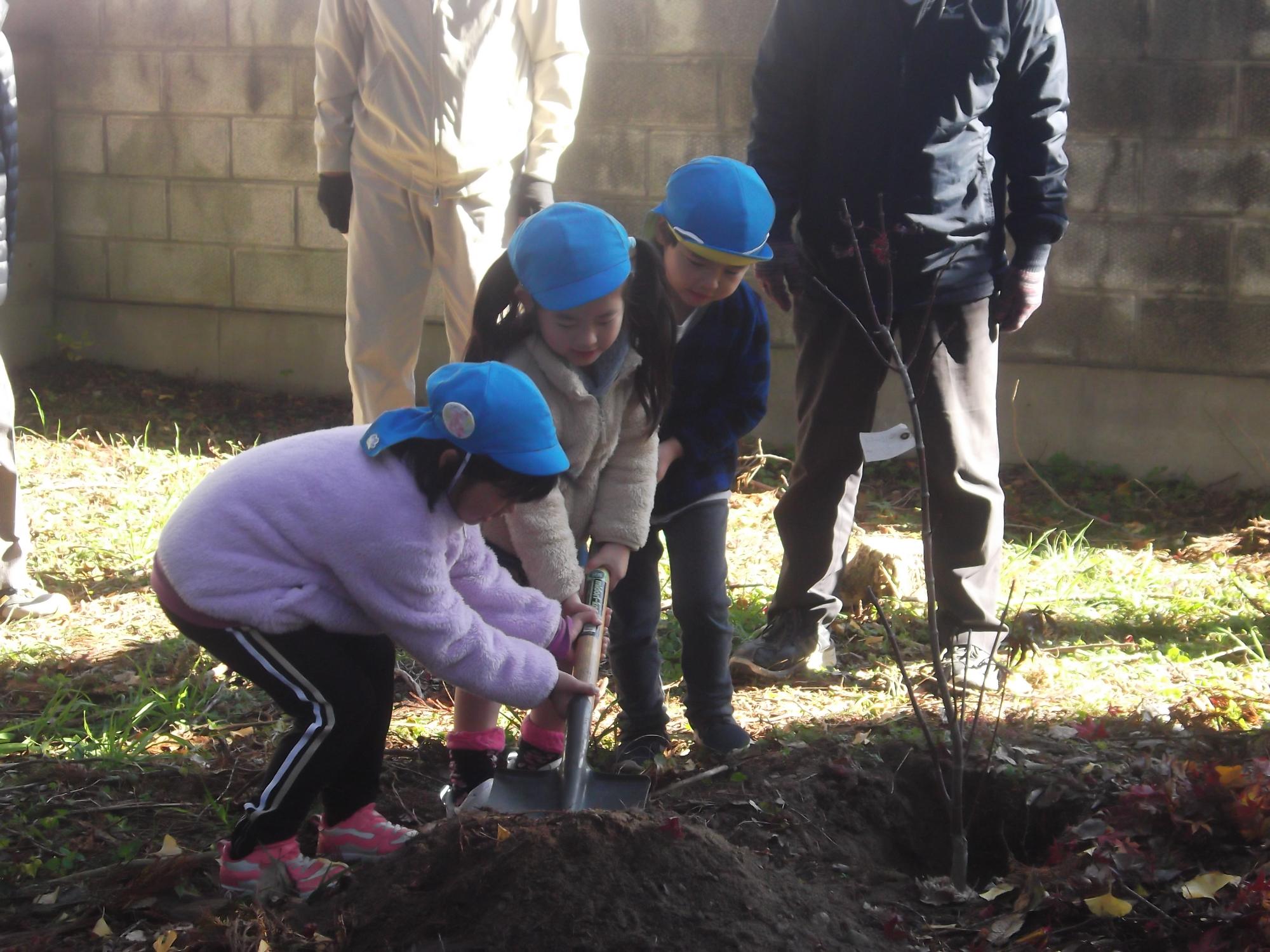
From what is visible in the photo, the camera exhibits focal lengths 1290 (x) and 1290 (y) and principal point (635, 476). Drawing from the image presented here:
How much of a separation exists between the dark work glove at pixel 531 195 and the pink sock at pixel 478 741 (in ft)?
7.58

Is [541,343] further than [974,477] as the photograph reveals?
No

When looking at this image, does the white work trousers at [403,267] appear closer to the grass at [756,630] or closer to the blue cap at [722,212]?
the grass at [756,630]

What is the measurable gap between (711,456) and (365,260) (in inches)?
81.7

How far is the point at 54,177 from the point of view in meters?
7.33

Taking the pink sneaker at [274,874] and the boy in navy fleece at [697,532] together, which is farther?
the boy in navy fleece at [697,532]

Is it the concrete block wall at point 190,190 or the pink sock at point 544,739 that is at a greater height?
the concrete block wall at point 190,190

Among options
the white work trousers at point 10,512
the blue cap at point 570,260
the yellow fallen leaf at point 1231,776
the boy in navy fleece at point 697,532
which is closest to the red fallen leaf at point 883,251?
the boy in navy fleece at point 697,532

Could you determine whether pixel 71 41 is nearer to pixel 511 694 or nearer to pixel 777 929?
pixel 511 694

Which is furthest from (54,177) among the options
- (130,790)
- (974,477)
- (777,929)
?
(777,929)

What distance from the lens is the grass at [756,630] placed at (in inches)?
126

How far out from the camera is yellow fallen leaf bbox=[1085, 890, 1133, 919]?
2127 mm

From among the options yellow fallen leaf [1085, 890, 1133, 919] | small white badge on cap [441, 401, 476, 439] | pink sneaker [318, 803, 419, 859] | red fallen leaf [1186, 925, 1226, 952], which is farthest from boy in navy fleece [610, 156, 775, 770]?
red fallen leaf [1186, 925, 1226, 952]

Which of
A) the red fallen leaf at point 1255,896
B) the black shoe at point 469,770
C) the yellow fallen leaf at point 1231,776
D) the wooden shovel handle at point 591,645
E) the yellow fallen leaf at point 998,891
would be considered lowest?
the black shoe at point 469,770

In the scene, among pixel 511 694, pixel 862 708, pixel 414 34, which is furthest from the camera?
pixel 414 34
